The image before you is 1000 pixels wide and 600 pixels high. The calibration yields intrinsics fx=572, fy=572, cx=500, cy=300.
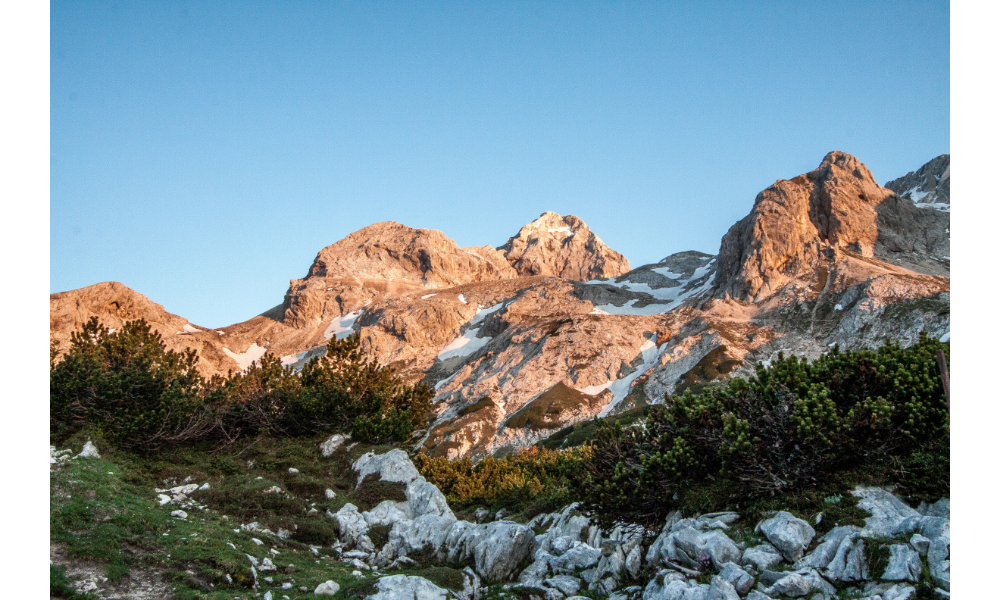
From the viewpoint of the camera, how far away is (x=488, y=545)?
1619 cm

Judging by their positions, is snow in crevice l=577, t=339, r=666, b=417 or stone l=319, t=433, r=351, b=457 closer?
stone l=319, t=433, r=351, b=457

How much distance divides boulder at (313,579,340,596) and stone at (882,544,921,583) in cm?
1113

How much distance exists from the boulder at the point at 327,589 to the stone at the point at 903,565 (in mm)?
11132

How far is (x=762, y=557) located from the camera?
453 inches

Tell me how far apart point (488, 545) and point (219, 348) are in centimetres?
17789

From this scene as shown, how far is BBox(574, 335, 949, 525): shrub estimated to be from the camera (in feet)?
46.3

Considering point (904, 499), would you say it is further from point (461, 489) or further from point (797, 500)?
point (461, 489)

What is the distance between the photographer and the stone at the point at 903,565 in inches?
382

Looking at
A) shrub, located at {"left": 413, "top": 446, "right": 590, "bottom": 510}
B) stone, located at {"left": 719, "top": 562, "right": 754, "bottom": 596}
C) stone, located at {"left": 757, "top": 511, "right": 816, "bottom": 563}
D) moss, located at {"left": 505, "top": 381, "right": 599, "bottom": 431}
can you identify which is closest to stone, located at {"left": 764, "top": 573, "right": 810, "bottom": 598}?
stone, located at {"left": 719, "top": 562, "right": 754, "bottom": 596}

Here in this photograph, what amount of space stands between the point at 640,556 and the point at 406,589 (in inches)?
215

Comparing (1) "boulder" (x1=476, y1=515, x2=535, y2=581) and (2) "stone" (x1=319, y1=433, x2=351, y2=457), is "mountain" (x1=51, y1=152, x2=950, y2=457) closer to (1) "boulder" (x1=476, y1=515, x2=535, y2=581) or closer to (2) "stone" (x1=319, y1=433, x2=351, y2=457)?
(2) "stone" (x1=319, y1=433, x2=351, y2=457)

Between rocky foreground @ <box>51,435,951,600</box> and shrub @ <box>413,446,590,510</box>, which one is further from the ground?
rocky foreground @ <box>51,435,951,600</box>

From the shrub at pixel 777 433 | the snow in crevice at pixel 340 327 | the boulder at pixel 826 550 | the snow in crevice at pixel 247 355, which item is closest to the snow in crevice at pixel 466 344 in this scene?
the snow in crevice at pixel 340 327
